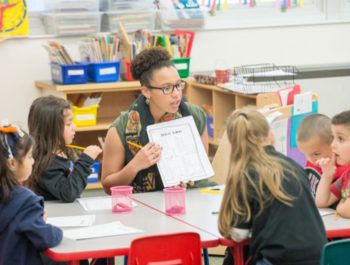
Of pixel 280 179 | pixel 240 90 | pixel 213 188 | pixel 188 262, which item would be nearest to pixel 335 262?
pixel 280 179

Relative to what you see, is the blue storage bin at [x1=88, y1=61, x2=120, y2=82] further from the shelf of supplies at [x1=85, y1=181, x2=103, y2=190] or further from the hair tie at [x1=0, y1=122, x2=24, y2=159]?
the hair tie at [x1=0, y1=122, x2=24, y2=159]

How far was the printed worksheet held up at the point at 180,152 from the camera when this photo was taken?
2.87m

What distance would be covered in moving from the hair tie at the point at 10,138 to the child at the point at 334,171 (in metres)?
1.22

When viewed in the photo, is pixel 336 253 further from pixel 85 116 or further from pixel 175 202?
pixel 85 116

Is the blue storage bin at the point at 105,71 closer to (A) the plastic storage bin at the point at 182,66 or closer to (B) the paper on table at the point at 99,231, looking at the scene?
(A) the plastic storage bin at the point at 182,66

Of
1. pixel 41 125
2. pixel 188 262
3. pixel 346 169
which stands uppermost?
pixel 41 125

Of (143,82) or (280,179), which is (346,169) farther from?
(143,82)

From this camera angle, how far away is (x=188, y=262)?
2.13m

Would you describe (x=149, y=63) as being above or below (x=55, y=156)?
above

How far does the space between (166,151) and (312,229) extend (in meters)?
0.99

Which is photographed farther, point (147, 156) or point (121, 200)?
point (147, 156)

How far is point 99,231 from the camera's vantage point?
2.28 meters

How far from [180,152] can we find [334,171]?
75cm

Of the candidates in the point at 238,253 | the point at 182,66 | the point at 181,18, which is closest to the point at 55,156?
the point at 238,253
